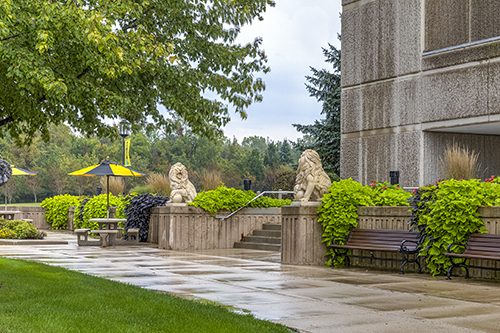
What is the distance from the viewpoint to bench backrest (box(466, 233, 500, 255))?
396 inches

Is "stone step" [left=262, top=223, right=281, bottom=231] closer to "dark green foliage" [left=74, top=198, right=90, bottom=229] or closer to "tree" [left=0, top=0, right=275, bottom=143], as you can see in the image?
"tree" [left=0, top=0, right=275, bottom=143]

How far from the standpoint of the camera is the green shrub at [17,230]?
20891mm

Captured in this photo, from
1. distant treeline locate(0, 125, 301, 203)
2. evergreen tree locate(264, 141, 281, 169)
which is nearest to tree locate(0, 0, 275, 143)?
distant treeline locate(0, 125, 301, 203)

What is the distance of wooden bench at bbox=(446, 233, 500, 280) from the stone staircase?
7.48 m

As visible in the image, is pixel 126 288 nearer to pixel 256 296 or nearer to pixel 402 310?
pixel 256 296

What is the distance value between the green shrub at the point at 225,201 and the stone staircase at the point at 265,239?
82 cm

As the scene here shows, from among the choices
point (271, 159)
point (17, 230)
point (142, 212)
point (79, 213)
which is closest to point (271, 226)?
point (142, 212)

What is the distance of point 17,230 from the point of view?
21094 mm

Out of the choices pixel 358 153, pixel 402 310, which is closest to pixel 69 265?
pixel 402 310

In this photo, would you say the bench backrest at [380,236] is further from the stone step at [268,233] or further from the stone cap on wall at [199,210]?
the stone cap on wall at [199,210]

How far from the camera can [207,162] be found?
276ft

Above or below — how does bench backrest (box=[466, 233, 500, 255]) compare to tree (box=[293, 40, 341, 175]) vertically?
below

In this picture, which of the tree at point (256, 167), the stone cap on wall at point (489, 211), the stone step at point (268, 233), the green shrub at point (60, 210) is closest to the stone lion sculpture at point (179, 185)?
the stone step at point (268, 233)

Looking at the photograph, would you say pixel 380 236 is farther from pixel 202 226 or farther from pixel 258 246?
pixel 202 226
